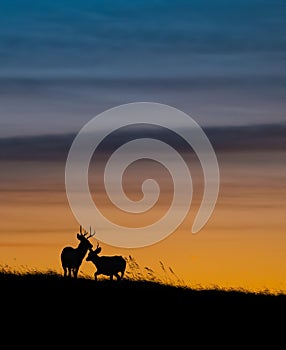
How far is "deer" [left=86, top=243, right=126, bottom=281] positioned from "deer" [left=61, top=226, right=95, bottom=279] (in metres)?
0.29

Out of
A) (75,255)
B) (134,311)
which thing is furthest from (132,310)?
(75,255)

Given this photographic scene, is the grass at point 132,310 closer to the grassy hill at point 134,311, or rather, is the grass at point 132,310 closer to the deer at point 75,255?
Result: the grassy hill at point 134,311

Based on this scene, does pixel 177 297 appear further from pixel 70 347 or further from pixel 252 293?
pixel 70 347

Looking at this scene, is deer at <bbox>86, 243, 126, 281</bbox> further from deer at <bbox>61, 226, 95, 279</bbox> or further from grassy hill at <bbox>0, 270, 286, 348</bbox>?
grassy hill at <bbox>0, 270, 286, 348</bbox>

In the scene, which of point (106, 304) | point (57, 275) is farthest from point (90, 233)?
point (106, 304)

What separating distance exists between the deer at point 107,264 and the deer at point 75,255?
0.29 meters

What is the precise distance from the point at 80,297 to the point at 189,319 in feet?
8.71

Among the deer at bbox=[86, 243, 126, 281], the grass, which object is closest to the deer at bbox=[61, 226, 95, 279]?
the deer at bbox=[86, 243, 126, 281]

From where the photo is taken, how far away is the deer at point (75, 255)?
30.2 metres

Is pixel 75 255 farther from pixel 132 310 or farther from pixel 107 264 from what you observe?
pixel 132 310

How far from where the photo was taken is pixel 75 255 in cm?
3073

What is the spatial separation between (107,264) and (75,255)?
101 cm

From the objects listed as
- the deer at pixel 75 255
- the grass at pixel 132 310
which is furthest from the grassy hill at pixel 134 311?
the deer at pixel 75 255

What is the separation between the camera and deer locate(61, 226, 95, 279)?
30.2 m
